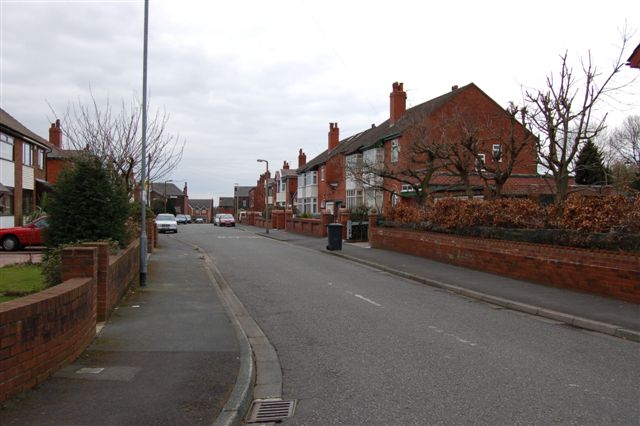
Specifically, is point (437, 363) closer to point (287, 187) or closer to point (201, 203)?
point (287, 187)

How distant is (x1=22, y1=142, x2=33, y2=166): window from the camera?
32.6 m

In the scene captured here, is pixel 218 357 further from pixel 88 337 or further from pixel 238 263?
pixel 238 263

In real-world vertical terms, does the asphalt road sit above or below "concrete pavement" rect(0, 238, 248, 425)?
below

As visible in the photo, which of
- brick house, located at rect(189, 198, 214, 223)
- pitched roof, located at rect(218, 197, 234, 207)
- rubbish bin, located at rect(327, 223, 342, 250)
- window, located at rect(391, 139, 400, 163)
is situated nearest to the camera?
rubbish bin, located at rect(327, 223, 342, 250)

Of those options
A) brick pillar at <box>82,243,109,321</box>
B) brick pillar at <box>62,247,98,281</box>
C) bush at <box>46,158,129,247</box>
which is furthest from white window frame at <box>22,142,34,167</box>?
brick pillar at <box>62,247,98,281</box>

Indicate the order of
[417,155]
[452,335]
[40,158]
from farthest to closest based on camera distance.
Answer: [40,158]
[417,155]
[452,335]

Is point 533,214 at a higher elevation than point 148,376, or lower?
higher

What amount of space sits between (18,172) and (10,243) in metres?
10.9

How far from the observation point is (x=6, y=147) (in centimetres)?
2973

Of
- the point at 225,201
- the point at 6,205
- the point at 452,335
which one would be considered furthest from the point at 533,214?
the point at 225,201

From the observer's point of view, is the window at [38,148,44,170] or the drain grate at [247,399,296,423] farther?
the window at [38,148,44,170]

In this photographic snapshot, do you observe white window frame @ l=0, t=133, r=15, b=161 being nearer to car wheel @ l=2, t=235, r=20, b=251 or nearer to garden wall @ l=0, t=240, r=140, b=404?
car wheel @ l=2, t=235, r=20, b=251

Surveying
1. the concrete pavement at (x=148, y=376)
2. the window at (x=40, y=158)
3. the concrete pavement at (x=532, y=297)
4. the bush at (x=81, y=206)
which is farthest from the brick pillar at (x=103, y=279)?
the window at (x=40, y=158)

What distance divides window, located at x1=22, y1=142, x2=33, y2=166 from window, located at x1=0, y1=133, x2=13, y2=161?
7.00 feet
